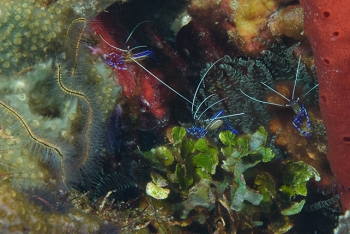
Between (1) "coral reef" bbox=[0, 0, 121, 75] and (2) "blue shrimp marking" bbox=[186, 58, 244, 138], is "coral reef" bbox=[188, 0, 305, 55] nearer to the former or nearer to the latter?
(2) "blue shrimp marking" bbox=[186, 58, 244, 138]

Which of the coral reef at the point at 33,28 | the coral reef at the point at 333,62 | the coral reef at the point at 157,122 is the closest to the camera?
the coral reef at the point at 333,62

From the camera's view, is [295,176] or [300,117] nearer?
[295,176]

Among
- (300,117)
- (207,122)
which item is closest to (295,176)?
A: (300,117)

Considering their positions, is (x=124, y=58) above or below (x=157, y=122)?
above

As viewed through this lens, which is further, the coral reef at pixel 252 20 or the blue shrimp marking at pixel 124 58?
the blue shrimp marking at pixel 124 58

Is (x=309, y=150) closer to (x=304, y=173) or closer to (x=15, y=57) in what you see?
(x=304, y=173)

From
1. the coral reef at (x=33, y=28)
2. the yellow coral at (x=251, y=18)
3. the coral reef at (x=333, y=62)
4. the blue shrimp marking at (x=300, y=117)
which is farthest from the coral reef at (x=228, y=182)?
the coral reef at (x=33, y=28)

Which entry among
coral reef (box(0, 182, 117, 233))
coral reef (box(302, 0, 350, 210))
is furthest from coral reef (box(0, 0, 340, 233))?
coral reef (box(302, 0, 350, 210))

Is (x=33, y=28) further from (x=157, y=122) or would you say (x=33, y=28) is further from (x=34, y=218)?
(x=34, y=218)

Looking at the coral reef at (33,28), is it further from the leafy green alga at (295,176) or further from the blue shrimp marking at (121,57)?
the leafy green alga at (295,176)
